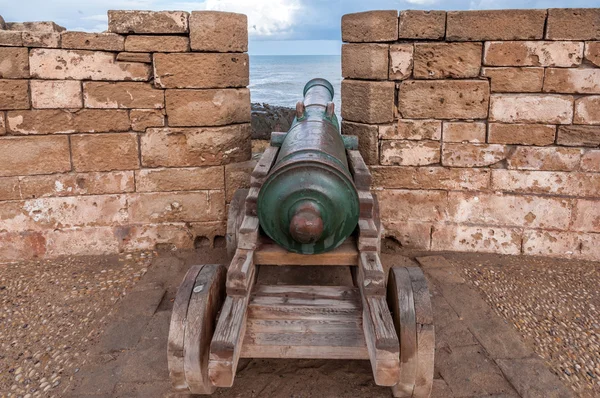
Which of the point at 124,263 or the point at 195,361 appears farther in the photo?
the point at 124,263

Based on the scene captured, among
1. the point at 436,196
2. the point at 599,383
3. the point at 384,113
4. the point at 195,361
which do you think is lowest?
the point at 599,383

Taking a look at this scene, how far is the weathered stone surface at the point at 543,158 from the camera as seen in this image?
4922mm

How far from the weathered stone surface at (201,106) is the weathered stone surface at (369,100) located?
3.91ft

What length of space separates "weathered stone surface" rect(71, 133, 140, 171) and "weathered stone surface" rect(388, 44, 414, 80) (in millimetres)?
2711

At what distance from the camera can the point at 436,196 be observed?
519 centimetres

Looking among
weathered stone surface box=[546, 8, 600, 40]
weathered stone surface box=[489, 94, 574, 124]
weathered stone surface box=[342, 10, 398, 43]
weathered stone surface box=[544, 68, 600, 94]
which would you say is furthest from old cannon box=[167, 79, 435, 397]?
weathered stone surface box=[546, 8, 600, 40]

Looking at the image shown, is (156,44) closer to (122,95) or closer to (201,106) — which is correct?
(122,95)

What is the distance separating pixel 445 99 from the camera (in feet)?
16.2

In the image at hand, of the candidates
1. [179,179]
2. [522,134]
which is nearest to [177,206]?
[179,179]

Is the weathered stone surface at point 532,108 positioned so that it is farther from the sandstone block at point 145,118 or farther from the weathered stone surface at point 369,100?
the sandstone block at point 145,118

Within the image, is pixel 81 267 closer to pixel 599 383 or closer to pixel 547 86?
pixel 599 383

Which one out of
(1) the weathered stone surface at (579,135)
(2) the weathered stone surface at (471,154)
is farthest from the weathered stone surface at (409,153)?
(1) the weathered stone surface at (579,135)

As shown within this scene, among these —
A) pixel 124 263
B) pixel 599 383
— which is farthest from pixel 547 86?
pixel 124 263

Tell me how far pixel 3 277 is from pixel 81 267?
0.69 metres
